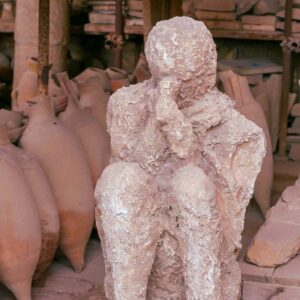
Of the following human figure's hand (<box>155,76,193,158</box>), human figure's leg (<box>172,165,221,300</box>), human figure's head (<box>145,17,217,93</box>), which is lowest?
human figure's leg (<box>172,165,221,300</box>)

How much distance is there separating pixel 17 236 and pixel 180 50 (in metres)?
1.19

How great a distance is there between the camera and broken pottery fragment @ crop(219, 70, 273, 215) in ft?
18.3

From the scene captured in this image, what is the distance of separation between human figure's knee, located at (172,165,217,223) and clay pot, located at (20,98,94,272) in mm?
1221

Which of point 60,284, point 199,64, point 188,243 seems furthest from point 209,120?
point 60,284

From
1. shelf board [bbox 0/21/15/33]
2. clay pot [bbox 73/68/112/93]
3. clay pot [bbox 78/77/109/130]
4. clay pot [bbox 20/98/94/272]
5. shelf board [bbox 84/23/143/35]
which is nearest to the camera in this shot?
clay pot [bbox 20/98/94/272]

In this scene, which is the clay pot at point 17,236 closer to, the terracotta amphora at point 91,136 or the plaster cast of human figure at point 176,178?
the plaster cast of human figure at point 176,178

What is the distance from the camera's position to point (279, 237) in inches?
177

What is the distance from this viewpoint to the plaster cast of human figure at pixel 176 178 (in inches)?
136

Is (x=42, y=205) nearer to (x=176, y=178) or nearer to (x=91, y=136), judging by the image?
(x=91, y=136)

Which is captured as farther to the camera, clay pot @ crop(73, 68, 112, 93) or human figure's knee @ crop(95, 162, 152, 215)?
clay pot @ crop(73, 68, 112, 93)

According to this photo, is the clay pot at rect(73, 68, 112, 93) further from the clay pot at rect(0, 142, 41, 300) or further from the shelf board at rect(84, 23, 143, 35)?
the clay pot at rect(0, 142, 41, 300)

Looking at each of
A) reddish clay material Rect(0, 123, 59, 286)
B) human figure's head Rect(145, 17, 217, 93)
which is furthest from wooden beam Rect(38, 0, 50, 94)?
human figure's head Rect(145, 17, 217, 93)

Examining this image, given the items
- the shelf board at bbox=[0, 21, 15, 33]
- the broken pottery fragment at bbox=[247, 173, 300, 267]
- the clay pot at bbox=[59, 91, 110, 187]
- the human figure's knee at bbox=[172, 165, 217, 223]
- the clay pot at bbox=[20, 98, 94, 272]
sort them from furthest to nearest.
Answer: the shelf board at bbox=[0, 21, 15, 33] → the clay pot at bbox=[59, 91, 110, 187] → the clay pot at bbox=[20, 98, 94, 272] → the broken pottery fragment at bbox=[247, 173, 300, 267] → the human figure's knee at bbox=[172, 165, 217, 223]

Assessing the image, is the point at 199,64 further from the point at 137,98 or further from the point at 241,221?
the point at 241,221
